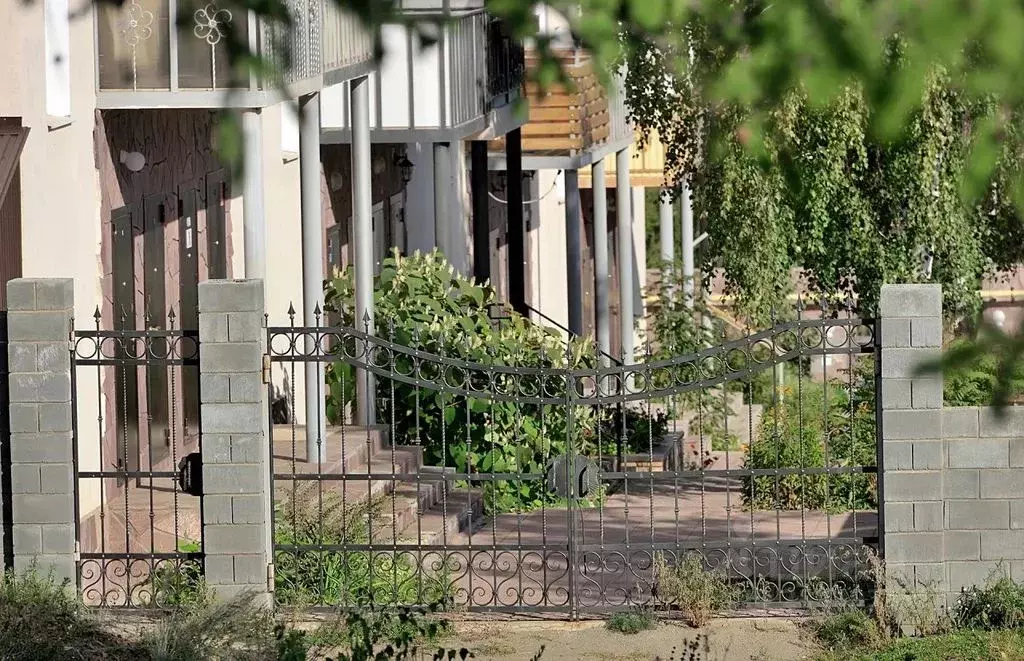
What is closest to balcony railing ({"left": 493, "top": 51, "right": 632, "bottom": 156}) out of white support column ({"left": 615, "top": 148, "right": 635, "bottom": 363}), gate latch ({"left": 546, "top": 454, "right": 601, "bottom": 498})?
white support column ({"left": 615, "top": 148, "right": 635, "bottom": 363})

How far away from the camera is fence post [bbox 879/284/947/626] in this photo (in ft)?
31.9

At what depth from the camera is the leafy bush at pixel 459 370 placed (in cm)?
1482

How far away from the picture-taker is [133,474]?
9742 mm

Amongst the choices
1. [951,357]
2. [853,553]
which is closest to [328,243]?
[853,553]

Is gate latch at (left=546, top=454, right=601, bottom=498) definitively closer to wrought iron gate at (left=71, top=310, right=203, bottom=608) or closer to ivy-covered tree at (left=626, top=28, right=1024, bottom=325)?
wrought iron gate at (left=71, top=310, right=203, bottom=608)

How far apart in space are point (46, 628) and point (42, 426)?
123 centimetres

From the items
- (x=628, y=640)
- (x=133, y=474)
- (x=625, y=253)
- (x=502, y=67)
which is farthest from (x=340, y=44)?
(x=625, y=253)

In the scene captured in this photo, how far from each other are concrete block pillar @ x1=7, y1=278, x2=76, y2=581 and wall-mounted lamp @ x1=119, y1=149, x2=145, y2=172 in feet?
13.2

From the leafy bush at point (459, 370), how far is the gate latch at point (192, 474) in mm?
4203

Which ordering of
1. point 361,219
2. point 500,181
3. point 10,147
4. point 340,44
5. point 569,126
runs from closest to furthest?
point 10,147, point 361,219, point 340,44, point 569,126, point 500,181

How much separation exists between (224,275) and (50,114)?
444 cm

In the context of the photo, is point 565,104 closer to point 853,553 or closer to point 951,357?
point 853,553

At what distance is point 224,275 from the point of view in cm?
1627

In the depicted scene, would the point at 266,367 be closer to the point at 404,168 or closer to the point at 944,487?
the point at 944,487
